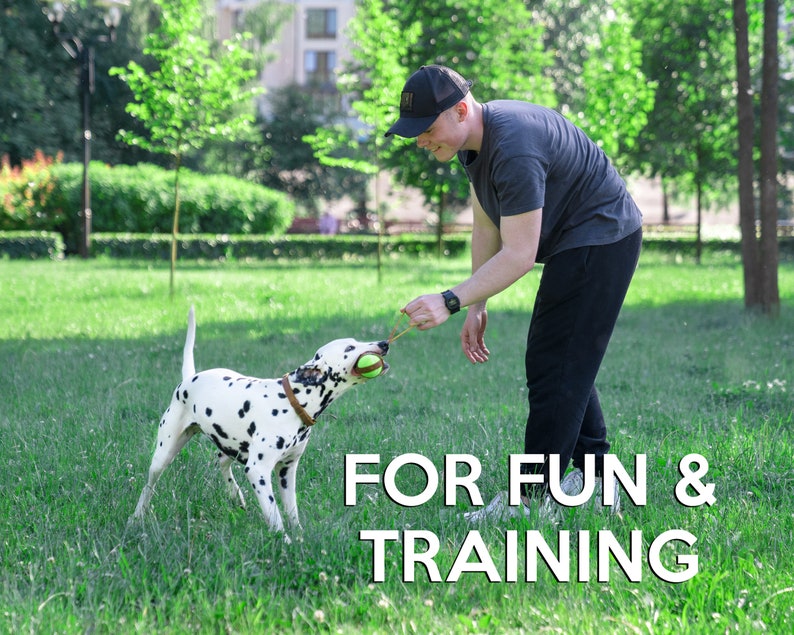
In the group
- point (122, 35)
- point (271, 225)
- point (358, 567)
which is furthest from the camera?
point (122, 35)

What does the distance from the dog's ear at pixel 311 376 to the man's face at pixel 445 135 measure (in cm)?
98

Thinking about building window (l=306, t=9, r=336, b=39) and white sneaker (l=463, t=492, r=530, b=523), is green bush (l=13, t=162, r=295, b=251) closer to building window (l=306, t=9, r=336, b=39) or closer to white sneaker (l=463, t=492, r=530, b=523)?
white sneaker (l=463, t=492, r=530, b=523)

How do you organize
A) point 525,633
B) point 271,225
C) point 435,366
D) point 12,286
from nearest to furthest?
point 525,633, point 435,366, point 12,286, point 271,225

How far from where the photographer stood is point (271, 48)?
201 ft

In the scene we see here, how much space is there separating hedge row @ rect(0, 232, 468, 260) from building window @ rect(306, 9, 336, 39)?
38.1 m

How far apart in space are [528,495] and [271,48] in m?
60.6

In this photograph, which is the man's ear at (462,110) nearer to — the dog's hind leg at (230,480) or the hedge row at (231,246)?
the dog's hind leg at (230,480)

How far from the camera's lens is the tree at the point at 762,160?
1227cm

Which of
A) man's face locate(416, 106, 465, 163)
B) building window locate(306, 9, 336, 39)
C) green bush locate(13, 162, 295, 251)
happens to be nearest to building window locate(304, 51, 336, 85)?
building window locate(306, 9, 336, 39)

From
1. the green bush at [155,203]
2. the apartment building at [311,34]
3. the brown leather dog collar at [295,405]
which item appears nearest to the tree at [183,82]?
the brown leather dog collar at [295,405]

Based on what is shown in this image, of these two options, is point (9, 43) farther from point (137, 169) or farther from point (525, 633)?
point (525, 633)

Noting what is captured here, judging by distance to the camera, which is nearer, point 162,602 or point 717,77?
point 162,602

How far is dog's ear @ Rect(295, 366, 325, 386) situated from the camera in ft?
12.2

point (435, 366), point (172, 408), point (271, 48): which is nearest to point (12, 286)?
point (435, 366)
